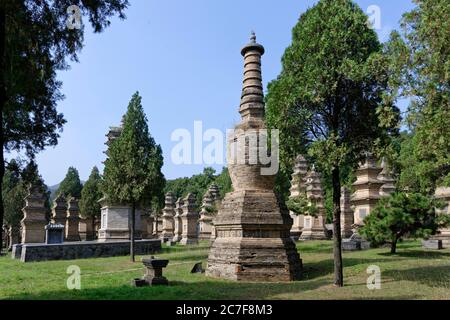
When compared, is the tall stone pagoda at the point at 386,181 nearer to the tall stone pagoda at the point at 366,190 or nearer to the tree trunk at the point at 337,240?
the tall stone pagoda at the point at 366,190

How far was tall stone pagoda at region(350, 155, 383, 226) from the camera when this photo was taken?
28156 mm

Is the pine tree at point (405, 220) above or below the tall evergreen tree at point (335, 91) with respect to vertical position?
below

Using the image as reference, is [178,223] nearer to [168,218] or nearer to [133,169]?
[168,218]

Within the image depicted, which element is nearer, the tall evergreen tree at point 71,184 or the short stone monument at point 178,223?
the short stone monument at point 178,223

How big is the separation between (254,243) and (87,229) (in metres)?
37.7

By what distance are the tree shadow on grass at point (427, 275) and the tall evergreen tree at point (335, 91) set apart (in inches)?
95.5

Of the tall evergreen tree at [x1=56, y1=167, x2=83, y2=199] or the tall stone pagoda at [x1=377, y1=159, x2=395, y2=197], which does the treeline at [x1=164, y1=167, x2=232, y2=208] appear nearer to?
the tall evergreen tree at [x1=56, y1=167, x2=83, y2=199]

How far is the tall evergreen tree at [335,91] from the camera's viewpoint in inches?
496

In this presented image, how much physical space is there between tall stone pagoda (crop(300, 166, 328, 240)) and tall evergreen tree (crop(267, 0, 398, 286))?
18.1 m

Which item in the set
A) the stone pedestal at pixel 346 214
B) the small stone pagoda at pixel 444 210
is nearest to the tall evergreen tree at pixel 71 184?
the stone pedestal at pixel 346 214

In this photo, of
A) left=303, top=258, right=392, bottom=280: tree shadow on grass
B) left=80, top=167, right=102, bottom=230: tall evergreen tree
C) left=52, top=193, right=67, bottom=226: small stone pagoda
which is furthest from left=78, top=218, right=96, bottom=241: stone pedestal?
left=303, top=258, right=392, bottom=280: tree shadow on grass

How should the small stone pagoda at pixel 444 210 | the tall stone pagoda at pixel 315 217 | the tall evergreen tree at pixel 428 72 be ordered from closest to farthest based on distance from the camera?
1. the tall evergreen tree at pixel 428 72
2. the small stone pagoda at pixel 444 210
3. the tall stone pagoda at pixel 315 217

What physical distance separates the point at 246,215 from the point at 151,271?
13.7 feet
